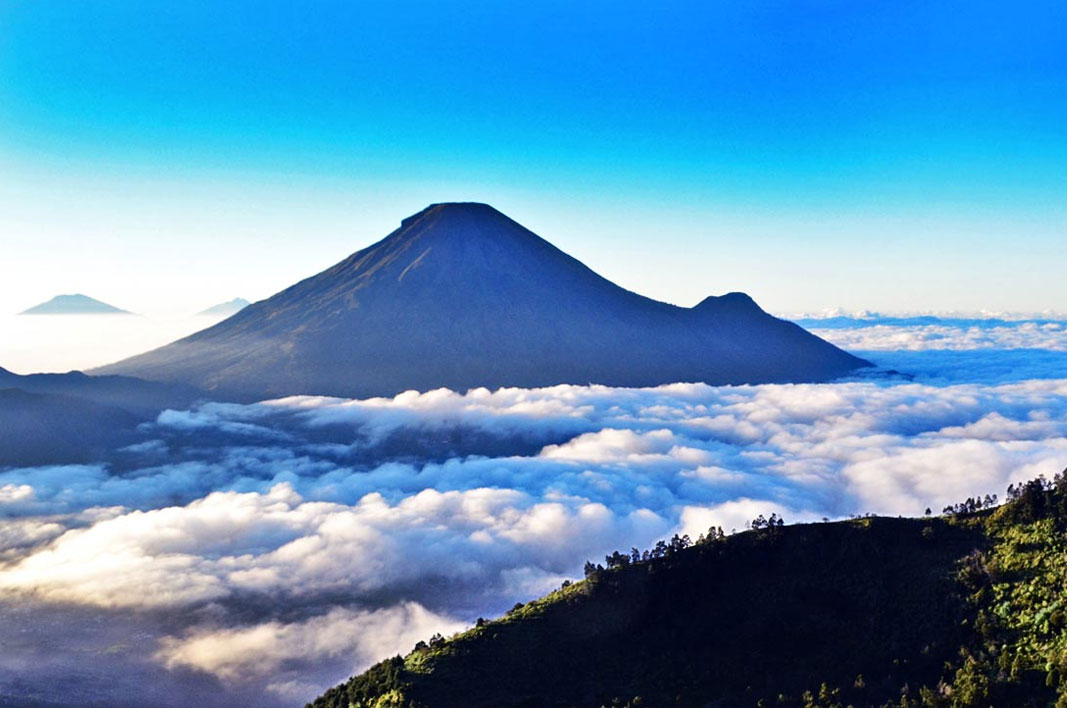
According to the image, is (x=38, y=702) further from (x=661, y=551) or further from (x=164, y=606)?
(x=661, y=551)

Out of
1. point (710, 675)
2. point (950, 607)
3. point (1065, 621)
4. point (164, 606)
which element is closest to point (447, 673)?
point (710, 675)

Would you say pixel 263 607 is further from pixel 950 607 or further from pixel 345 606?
pixel 950 607

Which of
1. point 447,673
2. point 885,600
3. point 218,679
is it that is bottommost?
point 218,679

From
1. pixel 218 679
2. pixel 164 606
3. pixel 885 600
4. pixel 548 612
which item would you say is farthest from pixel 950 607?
pixel 164 606

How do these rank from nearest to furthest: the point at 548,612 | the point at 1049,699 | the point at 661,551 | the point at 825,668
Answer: the point at 1049,699 < the point at 825,668 < the point at 548,612 < the point at 661,551

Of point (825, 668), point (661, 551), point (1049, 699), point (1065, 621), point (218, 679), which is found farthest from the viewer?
point (218, 679)

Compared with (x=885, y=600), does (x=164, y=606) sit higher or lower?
lower

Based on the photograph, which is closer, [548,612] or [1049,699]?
[1049,699]
